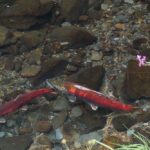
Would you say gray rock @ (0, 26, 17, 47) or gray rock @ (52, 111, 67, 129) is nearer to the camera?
gray rock @ (52, 111, 67, 129)

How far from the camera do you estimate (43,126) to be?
5.25 meters

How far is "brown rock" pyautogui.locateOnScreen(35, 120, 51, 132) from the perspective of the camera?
5223 millimetres

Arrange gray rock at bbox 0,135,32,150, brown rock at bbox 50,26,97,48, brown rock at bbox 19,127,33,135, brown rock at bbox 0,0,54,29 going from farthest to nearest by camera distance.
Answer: brown rock at bbox 0,0,54,29 → brown rock at bbox 50,26,97,48 → brown rock at bbox 19,127,33,135 → gray rock at bbox 0,135,32,150

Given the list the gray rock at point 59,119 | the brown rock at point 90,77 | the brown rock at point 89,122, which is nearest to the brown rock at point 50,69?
the brown rock at point 90,77

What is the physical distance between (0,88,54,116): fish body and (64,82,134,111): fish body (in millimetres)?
416

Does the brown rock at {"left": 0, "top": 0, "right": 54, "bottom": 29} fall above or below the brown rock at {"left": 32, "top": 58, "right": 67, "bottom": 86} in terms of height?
above

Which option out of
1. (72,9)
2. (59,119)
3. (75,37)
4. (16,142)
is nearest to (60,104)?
(59,119)

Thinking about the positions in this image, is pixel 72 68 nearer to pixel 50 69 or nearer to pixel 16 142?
pixel 50 69

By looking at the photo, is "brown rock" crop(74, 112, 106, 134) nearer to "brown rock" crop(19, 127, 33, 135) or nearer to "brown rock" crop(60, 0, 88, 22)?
"brown rock" crop(19, 127, 33, 135)

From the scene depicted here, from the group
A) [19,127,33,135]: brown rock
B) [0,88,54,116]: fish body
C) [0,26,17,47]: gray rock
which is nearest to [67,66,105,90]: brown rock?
[0,88,54,116]: fish body

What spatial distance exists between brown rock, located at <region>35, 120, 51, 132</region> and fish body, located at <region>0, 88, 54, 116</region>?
0.30 meters

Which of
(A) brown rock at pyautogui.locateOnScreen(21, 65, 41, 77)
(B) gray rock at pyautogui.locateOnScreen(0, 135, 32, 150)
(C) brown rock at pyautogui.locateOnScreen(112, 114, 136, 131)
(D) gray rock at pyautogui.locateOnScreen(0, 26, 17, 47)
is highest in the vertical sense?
(D) gray rock at pyautogui.locateOnScreen(0, 26, 17, 47)

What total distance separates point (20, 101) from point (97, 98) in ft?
2.95

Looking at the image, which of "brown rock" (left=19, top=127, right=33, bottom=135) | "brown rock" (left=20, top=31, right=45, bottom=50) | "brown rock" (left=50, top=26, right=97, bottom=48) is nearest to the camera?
"brown rock" (left=19, top=127, right=33, bottom=135)
